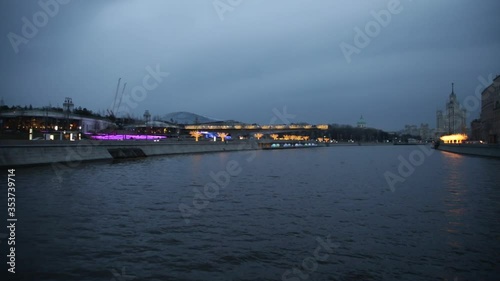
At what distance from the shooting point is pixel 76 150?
163 feet

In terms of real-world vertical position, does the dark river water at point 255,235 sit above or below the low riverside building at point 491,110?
below

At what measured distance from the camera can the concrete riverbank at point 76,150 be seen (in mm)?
39312

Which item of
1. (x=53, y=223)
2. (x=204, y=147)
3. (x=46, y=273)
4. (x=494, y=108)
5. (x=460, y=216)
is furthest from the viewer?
(x=494, y=108)

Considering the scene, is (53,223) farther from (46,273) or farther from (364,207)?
(364,207)

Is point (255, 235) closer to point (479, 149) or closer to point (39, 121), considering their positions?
point (479, 149)

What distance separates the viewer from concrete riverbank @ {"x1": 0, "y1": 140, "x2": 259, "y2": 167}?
129 ft

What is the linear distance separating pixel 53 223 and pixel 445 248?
14.2m

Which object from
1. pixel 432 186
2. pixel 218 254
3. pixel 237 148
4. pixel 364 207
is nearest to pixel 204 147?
pixel 237 148

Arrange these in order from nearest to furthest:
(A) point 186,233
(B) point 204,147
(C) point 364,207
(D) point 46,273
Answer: (D) point 46,273
(A) point 186,233
(C) point 364,207
(B) point 204,147

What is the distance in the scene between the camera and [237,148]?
126 m

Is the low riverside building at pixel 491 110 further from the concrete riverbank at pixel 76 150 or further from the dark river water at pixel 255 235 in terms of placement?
the dark river water at pixel 255 235

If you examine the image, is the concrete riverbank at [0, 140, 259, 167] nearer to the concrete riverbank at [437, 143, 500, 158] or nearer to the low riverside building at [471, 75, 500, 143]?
the concrete riverbank at [437, 143, 500, 158]

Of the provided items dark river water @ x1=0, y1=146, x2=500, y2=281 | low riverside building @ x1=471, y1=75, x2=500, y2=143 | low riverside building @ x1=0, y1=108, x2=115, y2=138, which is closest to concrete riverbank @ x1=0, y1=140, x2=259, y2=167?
dark river water @ x1=0, y1=146, x2=500, y2=281

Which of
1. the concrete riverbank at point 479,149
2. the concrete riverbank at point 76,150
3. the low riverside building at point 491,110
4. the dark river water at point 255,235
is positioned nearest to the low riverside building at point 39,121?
the concrete riverbank at point 76,150
